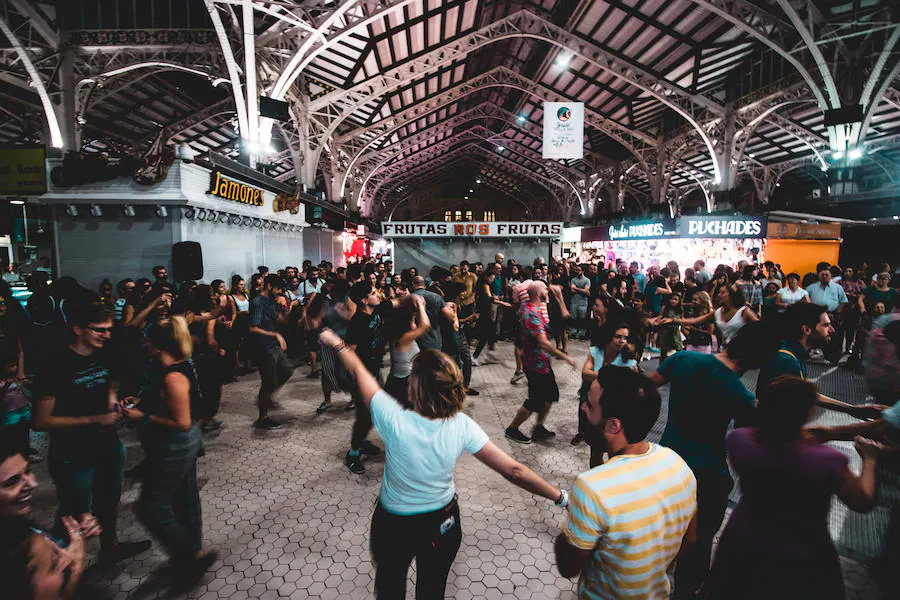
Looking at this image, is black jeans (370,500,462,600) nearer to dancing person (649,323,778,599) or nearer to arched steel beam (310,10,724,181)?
dancing person (649,323,778,599)

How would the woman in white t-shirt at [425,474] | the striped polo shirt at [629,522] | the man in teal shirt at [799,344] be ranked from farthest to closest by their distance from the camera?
the man in teal shirt at [799,344] < the woman in white t-shirt at [425,474] < the striped polo shirt at [629,522]

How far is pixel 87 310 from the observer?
102 inches

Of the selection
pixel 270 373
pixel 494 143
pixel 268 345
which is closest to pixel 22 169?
pixel 268 345

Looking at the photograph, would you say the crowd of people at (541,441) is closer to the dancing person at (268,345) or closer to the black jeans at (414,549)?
the black jeans at (414,549)

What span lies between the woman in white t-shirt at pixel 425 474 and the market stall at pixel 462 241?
1270cm

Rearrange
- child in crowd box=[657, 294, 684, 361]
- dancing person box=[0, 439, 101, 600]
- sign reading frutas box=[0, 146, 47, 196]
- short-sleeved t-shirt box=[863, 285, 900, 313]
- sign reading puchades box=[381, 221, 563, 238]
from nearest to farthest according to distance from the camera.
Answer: dancing person box=[0, 439, 101, 600] → short-sleeved t-shirt box=[863, 285, 900, 313] → child in crowd box=[657, 294, 684, 361] → sign reading frutas box=[0, 146, 47, 196] → sign reading puchades box=[381, 221, 563, 238]

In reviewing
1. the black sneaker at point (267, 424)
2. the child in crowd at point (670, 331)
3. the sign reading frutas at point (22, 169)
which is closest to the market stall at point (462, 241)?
the child in crowd at point (670, 331)

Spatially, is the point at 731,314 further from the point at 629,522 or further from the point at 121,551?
the point at 121,551

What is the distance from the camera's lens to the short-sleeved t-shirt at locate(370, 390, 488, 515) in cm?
185

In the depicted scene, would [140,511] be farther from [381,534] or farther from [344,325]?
[344,325]

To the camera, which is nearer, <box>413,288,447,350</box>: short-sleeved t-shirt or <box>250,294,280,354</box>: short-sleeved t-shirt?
<box>413,288,447,350</box>: short-sleeved t-shirt

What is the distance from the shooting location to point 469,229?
1462cm

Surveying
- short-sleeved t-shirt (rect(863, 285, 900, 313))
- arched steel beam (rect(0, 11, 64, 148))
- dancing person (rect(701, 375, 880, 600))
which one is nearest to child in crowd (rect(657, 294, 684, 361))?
short-sleeved t-shirt (rect(863, 285, 900, 313))

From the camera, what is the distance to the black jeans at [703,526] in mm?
2328
